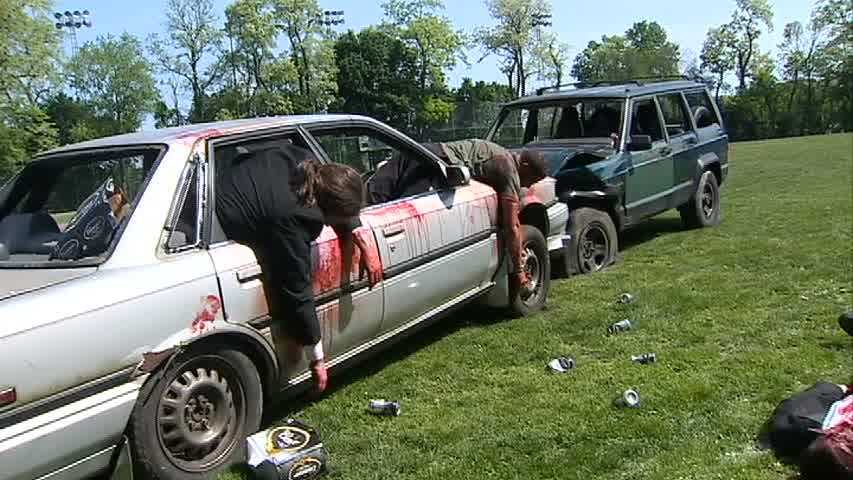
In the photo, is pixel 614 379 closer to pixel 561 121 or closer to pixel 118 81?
pixel 561 121

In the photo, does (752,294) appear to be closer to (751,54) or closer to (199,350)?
(199,350)

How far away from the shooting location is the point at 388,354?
593 cm

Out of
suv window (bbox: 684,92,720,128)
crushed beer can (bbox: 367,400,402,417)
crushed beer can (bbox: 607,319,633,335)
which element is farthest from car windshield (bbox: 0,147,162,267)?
suv window (bbox: 684,92,720,128)

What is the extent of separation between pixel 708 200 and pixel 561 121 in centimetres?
254

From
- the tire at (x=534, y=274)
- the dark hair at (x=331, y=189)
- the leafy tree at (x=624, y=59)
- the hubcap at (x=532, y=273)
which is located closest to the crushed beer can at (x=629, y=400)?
the dark hair at (x=331, y=189)

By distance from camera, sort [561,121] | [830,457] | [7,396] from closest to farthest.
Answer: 1. [7,396]
2. [830,457]
3. [561,121]

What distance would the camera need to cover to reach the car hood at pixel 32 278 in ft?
11.1

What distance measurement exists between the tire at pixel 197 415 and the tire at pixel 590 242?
4622mm

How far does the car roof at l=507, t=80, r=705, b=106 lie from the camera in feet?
30.8

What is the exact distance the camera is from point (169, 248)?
3.85 meters

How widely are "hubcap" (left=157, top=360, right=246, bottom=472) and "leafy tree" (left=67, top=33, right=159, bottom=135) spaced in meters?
66.6

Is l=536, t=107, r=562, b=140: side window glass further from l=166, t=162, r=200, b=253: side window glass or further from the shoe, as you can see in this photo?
l=166, t=162, r=200, b=253: side window glass

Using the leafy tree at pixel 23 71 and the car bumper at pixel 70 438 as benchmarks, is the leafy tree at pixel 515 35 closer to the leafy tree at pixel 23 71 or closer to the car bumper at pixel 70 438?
the leafy tree at pixel 23 71

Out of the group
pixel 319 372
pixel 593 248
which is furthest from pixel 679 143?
pixel 319 372
